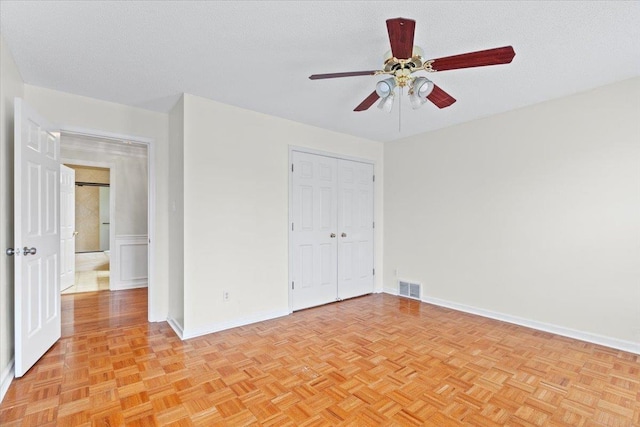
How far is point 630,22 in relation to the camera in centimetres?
193

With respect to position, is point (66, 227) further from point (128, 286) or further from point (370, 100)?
point (370, 100)

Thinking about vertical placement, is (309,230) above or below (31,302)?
above

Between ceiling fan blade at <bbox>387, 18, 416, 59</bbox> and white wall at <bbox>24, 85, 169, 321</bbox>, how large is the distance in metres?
2.87

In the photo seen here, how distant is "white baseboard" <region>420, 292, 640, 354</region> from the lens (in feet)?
9.12

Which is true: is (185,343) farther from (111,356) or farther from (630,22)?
(630,22)

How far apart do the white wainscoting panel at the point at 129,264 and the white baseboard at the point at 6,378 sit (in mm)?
2924

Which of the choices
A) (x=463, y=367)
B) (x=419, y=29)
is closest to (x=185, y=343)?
(x=463, y=367)

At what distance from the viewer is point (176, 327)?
10.6 ft

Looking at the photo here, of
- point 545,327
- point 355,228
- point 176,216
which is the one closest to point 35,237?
point 176,216

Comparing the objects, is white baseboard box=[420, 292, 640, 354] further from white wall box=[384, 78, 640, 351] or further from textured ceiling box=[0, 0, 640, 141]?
textured ceiling box=[0, 0, 640, 141]

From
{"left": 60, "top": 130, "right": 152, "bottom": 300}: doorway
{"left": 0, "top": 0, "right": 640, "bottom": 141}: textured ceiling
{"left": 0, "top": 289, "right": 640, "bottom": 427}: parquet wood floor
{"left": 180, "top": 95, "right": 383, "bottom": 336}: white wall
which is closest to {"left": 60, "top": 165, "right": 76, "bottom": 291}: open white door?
{"left": 60, "top": 130, "right": 152, "bottom": 300}: doorway

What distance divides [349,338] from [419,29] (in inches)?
106

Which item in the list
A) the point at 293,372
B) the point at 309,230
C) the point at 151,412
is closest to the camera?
the point at 151,412

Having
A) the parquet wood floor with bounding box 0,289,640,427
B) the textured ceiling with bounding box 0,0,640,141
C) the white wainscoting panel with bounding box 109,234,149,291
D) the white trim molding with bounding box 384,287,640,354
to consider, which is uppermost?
the textured ceiling with bounding box 0,0,640,141
